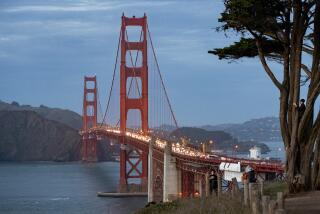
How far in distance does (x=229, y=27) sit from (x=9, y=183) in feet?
277

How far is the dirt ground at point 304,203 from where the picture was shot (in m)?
14.8

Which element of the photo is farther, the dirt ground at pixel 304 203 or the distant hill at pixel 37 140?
the distant hill at pixel 37 140

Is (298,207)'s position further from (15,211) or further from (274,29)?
(15,211)

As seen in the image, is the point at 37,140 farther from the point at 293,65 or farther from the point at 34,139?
the point at 293,65

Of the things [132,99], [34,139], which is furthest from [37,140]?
[132,99]

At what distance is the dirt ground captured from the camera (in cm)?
1482

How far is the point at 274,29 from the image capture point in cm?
1897

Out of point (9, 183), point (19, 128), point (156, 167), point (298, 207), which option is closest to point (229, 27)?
point (298, 207)

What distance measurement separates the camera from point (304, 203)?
16.0m

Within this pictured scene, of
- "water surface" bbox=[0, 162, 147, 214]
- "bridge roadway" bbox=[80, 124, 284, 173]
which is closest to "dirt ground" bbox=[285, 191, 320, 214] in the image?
"bridge roadway" bbox=[80, 124, 284, 173]

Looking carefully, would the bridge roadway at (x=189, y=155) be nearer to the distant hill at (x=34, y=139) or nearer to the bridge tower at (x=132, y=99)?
the bridge tower at (x=132, y=99)

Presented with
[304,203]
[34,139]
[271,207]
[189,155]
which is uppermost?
[34,139]

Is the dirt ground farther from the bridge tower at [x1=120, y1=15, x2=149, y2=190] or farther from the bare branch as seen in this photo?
the bridge tower at [x1=120, y1=15, x2=149, y2=190]

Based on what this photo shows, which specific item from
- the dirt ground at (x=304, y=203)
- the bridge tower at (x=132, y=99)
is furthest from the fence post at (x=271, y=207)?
the bridge tower at (x=132, y=99)
